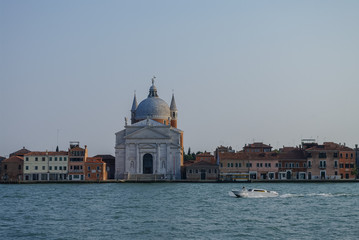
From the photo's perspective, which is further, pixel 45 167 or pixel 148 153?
pixel 148 153

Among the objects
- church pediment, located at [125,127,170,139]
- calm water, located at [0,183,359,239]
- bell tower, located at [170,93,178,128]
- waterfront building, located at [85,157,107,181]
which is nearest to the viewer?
calm water, located at [0,183,359,239]

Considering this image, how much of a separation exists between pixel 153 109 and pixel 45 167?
17928 mm

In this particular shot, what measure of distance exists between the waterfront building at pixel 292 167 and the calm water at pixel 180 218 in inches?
1106

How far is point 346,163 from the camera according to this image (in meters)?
71.8

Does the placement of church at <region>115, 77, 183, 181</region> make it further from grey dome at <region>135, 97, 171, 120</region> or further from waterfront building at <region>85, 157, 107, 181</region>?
grey dome at <region>135, 97, 171, 120</region>

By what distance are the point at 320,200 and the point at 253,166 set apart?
30.8 metres

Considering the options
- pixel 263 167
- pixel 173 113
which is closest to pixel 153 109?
pixel 173 113

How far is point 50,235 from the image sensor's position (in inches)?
973

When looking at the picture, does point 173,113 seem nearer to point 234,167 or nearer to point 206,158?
point 206,158

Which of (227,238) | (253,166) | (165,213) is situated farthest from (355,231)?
(253,166)

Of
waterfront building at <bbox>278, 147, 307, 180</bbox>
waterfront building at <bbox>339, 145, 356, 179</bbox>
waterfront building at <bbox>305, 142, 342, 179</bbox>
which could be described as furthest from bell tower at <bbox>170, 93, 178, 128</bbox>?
waterfront building at <bbox>339, 145, 356, 179</bbox>

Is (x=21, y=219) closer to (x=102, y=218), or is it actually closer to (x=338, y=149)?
(x=102, y=218)

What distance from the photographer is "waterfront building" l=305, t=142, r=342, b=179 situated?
7119 cm

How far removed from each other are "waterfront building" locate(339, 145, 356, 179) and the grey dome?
24396mm
